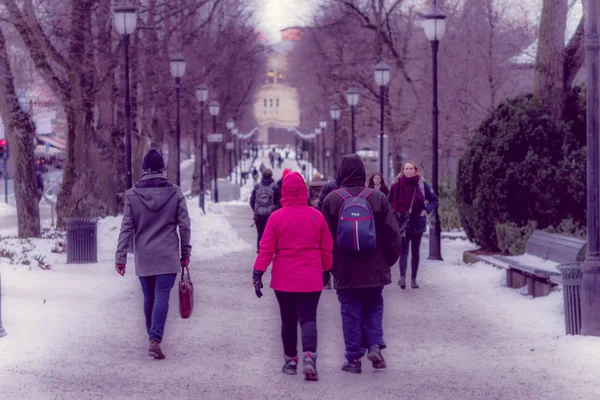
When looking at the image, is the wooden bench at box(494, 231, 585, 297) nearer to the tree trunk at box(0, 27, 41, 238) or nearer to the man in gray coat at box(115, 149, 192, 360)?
the man in gray coat at box(115, 149, 192, 360)

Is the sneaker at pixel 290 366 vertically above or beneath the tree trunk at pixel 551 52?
beneath

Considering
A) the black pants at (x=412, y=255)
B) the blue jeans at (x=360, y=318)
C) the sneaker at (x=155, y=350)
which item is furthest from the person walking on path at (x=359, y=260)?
the black pants at (x=412, y=255)

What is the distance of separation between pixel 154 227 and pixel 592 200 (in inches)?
160

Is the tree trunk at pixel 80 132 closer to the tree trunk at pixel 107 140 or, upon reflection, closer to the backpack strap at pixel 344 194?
the tree trunk at pixel 107 140

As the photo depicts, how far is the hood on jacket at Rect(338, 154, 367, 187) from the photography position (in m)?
9.11

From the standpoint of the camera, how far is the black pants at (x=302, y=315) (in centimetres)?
883

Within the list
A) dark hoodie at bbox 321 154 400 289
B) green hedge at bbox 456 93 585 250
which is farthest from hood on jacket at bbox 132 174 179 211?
green hedge at bbox 456 93 585 250

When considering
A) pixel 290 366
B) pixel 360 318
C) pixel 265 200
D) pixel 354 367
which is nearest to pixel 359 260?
pixel 360 318

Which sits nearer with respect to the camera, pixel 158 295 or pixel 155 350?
pixel 158 295

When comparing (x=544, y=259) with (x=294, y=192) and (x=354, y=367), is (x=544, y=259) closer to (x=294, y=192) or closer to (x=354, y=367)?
(x=354, y=367)

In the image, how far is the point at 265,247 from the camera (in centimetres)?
870

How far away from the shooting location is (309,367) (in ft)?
28.7

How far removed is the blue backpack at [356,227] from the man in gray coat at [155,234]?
1477 mm

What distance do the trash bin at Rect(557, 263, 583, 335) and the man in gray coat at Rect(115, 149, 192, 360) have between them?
354 cm
